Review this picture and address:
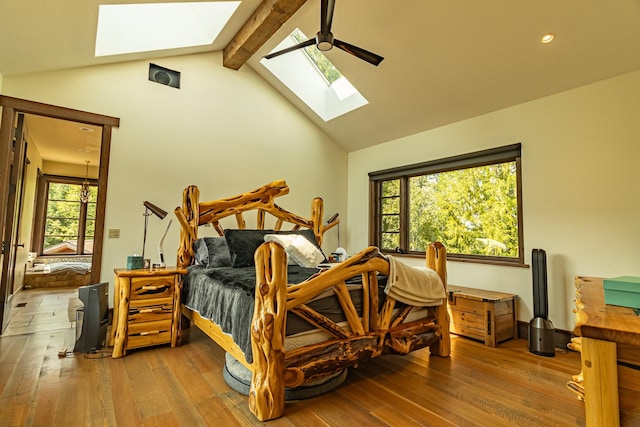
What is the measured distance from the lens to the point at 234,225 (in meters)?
4.62

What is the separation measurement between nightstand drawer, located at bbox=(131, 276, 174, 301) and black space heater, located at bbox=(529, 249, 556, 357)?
3.54 m

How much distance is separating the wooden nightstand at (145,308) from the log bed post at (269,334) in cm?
153

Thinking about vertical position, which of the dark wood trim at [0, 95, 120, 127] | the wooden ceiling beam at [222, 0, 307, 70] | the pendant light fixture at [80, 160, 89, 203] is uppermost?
the wooden ceiling beam at [222, 0, 307, 70]

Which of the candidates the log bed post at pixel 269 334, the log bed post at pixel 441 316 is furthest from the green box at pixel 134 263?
the log bed post at pixel 441 316

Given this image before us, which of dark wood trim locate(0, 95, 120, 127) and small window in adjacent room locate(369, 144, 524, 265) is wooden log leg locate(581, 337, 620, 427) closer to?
small window in adjacent room locate(369, 144, 524, 265)

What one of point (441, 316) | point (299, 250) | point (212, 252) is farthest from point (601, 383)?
point (212, 252)

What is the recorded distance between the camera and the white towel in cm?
254

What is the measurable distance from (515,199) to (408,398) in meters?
2.75

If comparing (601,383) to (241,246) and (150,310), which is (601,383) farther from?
(150,310)

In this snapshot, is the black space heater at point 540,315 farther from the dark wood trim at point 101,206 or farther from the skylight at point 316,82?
the dark wood trim at point 101,206

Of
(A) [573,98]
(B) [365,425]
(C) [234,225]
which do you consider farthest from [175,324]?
(A) [573,98]

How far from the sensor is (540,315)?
126 inches

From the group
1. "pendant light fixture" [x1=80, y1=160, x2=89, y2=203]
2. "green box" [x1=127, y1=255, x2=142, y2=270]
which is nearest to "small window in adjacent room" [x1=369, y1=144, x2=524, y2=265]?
"green box" [x1=127, y1=255, x2=142, y2=270]

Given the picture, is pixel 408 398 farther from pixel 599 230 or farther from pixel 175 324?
pixel 599 230
